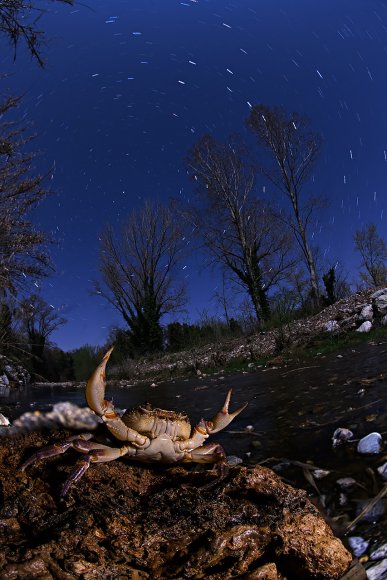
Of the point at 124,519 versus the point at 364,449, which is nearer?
the point at 124,519

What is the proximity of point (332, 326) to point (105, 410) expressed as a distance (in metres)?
13.6

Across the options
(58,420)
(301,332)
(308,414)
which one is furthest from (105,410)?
(301,332)

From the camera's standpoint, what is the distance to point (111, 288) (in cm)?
3425

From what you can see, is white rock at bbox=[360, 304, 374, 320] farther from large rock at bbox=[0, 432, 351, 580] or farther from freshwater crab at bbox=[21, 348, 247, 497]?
large rock at bbox=[0, 432, 351, 580]

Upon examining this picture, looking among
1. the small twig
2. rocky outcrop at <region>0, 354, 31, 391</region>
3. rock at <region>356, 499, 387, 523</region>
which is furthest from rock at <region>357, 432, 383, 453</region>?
rocky outcrop at <region>0, 354, 31, 391</region>

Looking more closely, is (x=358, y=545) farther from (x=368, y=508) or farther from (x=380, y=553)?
(x=368, y=508)

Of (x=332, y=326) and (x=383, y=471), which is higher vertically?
(x=332, y=326)

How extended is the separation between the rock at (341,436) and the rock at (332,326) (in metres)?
11.5

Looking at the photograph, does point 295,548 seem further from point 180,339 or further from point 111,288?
point 111,288

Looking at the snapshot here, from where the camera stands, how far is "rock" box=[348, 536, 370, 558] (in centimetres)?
137

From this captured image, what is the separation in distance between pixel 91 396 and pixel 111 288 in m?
33.4

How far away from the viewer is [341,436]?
284cm

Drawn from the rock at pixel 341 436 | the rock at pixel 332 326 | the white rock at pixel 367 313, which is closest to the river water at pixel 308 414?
the rock at pixel 341 436

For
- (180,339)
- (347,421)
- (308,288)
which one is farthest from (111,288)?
(347,421)
